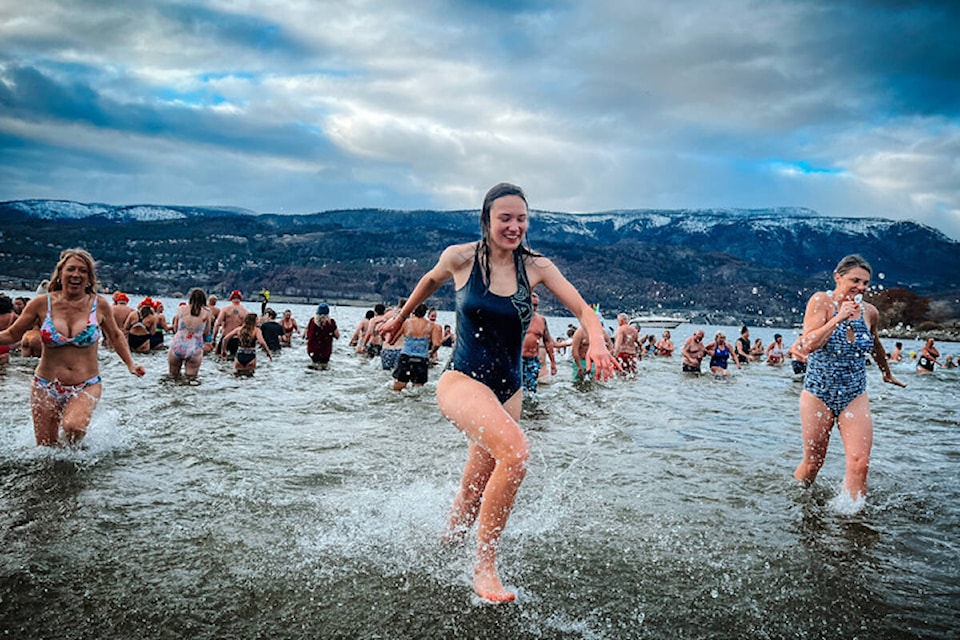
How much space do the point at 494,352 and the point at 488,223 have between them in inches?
29.2

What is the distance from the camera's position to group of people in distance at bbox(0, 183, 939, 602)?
3123 millimetres

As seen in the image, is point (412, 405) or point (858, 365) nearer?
point (858, 365)

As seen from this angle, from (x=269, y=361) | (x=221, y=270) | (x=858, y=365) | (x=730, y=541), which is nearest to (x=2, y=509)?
(x=730, y=541)

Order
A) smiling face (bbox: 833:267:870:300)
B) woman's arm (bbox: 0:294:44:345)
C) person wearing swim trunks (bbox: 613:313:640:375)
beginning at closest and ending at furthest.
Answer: smiling face (bbox: 833:267:870:300)
woman's arm (bbox: 0:294:44:345)
person wearing swim trunks (bbox: 613:313:640:375)

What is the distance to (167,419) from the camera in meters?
7.58

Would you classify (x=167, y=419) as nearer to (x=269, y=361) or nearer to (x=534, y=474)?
(x=534, y=474)

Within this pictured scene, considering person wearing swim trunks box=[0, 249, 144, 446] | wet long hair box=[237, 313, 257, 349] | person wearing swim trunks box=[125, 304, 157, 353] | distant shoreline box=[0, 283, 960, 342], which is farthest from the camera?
distant shoreline box=[0, 283, 960, 342]

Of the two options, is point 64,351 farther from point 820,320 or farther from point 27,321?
point 820,320

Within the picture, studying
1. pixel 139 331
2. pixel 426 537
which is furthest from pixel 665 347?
pixel 426 537

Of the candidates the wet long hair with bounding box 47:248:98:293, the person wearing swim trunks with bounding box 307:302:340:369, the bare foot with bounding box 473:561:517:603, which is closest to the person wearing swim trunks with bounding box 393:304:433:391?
the person wearing swim trunks with bounding box 307:302:340:369

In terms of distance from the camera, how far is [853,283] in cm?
496

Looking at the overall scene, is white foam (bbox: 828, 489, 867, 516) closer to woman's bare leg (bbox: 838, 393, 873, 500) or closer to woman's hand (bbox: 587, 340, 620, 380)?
woman's bare leg (bbox: 838, 393, 873, 500)

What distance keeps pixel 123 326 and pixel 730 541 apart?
16.3 metres

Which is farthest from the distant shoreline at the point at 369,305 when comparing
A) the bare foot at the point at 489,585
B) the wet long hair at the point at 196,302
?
the bare foot at the point at 489,585
